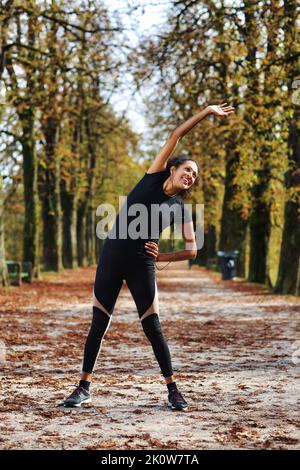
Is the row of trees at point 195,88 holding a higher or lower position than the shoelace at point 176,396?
higher

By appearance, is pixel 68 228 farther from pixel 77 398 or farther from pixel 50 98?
pixel 77 398

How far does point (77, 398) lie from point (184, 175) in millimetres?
1956

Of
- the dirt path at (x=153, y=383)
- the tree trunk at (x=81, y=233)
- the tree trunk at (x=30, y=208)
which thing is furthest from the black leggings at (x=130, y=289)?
the tree trunk at (x=81, y=233)

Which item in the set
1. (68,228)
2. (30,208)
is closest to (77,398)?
(30,208)

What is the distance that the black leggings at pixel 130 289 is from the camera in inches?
→ 235

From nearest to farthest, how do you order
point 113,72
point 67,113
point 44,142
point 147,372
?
1. point 147,372
2. point 113,72
3. point 67,113
4. point 44,142

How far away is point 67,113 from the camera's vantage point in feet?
90.4

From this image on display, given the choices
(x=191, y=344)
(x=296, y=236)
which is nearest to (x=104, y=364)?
(x=191, y=344)

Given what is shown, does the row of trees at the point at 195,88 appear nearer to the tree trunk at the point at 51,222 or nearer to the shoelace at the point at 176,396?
the tree trunk at the point at 51,222

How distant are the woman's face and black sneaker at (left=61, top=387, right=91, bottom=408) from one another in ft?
5.93

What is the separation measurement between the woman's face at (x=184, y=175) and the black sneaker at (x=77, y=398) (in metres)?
1.81

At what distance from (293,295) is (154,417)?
14.1m

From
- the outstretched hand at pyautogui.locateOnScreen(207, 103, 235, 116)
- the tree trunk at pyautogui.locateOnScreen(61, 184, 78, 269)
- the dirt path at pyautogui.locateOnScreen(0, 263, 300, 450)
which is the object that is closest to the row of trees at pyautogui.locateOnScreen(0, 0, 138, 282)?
the tree trunk at pyautogui.locateOnScreen(61, 184, 78, 269)

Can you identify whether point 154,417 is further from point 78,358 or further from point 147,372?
point 78,358
